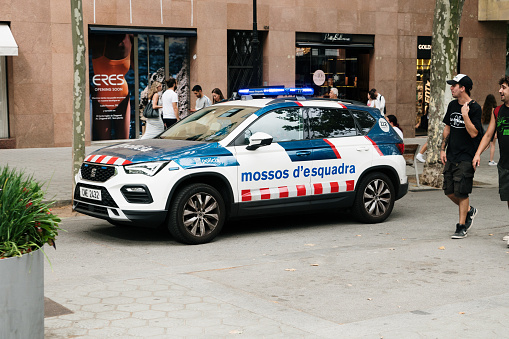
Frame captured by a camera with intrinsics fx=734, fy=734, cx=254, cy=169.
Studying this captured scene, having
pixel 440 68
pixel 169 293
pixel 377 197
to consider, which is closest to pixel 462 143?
pixel 377 197

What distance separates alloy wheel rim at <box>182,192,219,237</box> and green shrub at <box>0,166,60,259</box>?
3.72 metres

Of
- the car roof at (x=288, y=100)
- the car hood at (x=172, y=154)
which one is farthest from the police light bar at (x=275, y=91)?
the car hood at (x=172, y=154)

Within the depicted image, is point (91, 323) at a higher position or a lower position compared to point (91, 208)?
lower

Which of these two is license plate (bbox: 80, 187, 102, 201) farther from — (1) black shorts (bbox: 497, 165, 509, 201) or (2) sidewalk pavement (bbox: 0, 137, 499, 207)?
(1) black shorts (bbox: 497, 165, 509, 201)

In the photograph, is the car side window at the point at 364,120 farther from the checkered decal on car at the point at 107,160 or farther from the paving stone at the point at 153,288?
the paving stone at the point at 153,288

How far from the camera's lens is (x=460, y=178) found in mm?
8891

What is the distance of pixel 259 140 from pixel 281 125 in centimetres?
70

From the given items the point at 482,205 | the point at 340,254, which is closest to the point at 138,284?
the point at 340,254

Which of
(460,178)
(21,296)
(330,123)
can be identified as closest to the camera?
(21,296)

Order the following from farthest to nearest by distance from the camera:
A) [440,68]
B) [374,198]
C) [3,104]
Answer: [3,104], [440,68], [374,198]

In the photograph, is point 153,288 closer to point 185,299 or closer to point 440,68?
point 185,299

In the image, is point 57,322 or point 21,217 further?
point 57,322

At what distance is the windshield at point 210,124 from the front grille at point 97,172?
1.23 m

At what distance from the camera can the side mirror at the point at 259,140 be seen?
8903 mm
